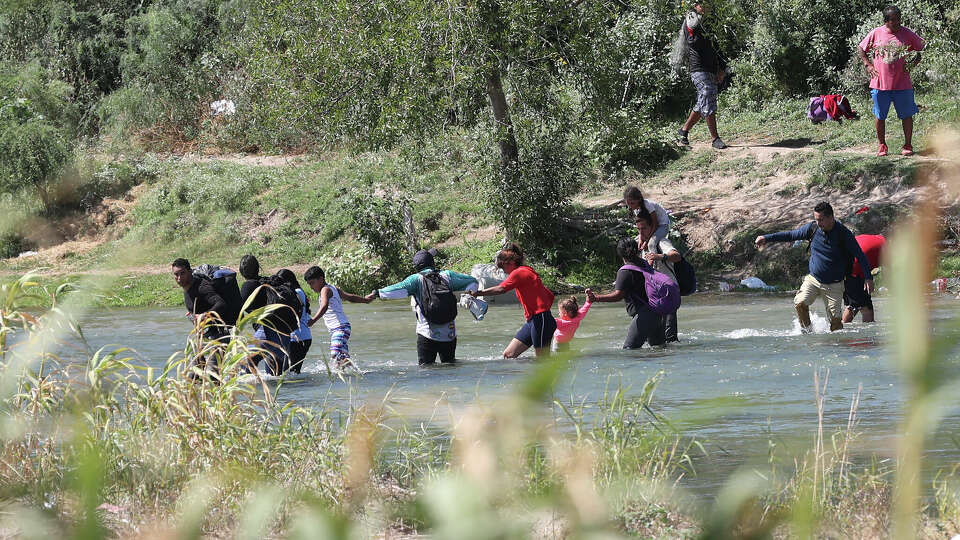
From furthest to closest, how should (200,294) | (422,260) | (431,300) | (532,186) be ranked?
(532,186) < (422,260) < (431,300) < (200,294)

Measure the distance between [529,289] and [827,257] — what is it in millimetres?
3492

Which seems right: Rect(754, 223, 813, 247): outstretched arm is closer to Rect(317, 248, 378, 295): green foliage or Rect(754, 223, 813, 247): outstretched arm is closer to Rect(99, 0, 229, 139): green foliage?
Rect(317, 248, 378, 295): green foliage

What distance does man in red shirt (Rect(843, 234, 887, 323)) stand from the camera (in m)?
12.6

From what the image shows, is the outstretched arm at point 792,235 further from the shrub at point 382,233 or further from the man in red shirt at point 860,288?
the shrub at point 382,233

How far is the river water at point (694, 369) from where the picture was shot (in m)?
7.23

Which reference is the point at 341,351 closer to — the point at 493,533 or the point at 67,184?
the point at 493,533

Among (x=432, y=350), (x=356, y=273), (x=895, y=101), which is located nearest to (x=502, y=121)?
(x=356, y=273)

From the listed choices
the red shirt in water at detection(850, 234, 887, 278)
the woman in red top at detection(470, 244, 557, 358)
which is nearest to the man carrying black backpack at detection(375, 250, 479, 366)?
the woman in red top at detection(470, 244, 557, 358)

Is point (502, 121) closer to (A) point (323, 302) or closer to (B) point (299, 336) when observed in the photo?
(A) point (323, 302)

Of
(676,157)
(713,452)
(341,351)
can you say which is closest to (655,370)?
(341,351)

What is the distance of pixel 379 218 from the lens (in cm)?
1978

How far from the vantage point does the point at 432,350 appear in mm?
11633

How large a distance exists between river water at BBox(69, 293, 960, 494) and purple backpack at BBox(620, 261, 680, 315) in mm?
473

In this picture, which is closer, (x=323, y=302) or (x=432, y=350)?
(x=323, y=302)
